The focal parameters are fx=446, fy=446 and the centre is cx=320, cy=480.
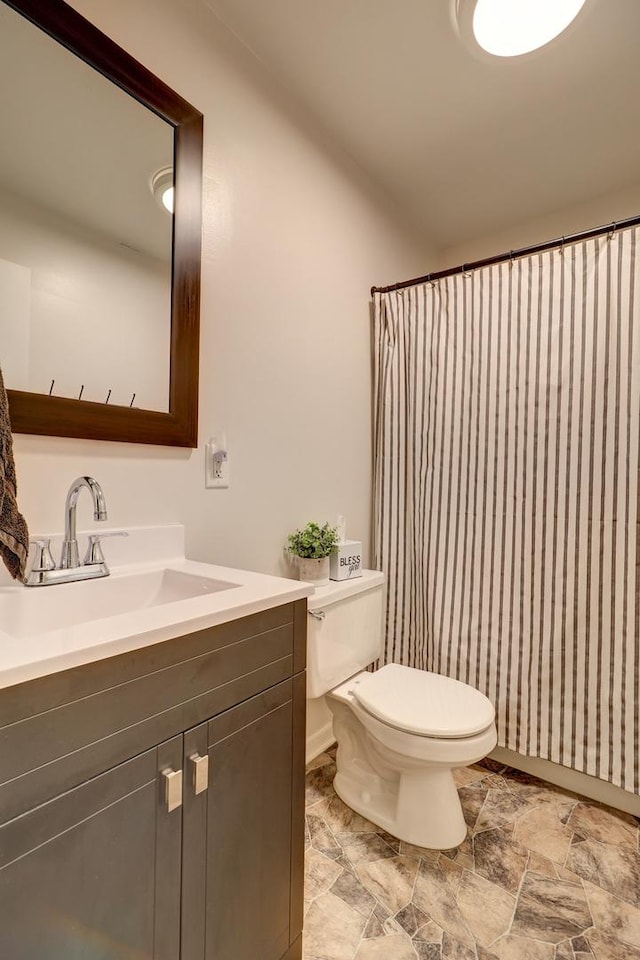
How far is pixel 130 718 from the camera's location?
2.11 feet

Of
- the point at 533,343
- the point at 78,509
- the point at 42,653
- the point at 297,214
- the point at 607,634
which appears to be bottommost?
the point at 607,634

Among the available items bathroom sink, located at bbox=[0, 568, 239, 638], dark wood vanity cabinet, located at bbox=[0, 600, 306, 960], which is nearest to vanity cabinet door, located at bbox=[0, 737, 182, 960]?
dark wood vanity cabinet, located at bbox=[0, 600, 306, 960]

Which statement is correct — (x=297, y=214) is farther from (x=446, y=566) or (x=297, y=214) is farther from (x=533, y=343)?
(x=446, y=566)

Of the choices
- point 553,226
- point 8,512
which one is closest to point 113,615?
point 8,512

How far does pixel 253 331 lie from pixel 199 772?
4.01ft

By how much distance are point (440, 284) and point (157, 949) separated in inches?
84.3

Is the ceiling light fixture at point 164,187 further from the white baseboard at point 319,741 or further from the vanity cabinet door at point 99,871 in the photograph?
the white baseboard at point 319,741

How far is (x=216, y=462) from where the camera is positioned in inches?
53.2

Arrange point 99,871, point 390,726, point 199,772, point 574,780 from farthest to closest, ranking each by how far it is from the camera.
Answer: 1. point 574,780
2. point 390,726
3. point 199,772
4. point 99,871

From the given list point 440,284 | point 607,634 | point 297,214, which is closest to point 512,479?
point 607,634

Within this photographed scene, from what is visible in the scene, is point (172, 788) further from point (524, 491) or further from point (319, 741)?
point (524, 491)

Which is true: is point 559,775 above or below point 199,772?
below

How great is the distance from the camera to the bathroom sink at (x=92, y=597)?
2.83 ft

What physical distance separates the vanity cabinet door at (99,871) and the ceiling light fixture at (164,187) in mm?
1275
